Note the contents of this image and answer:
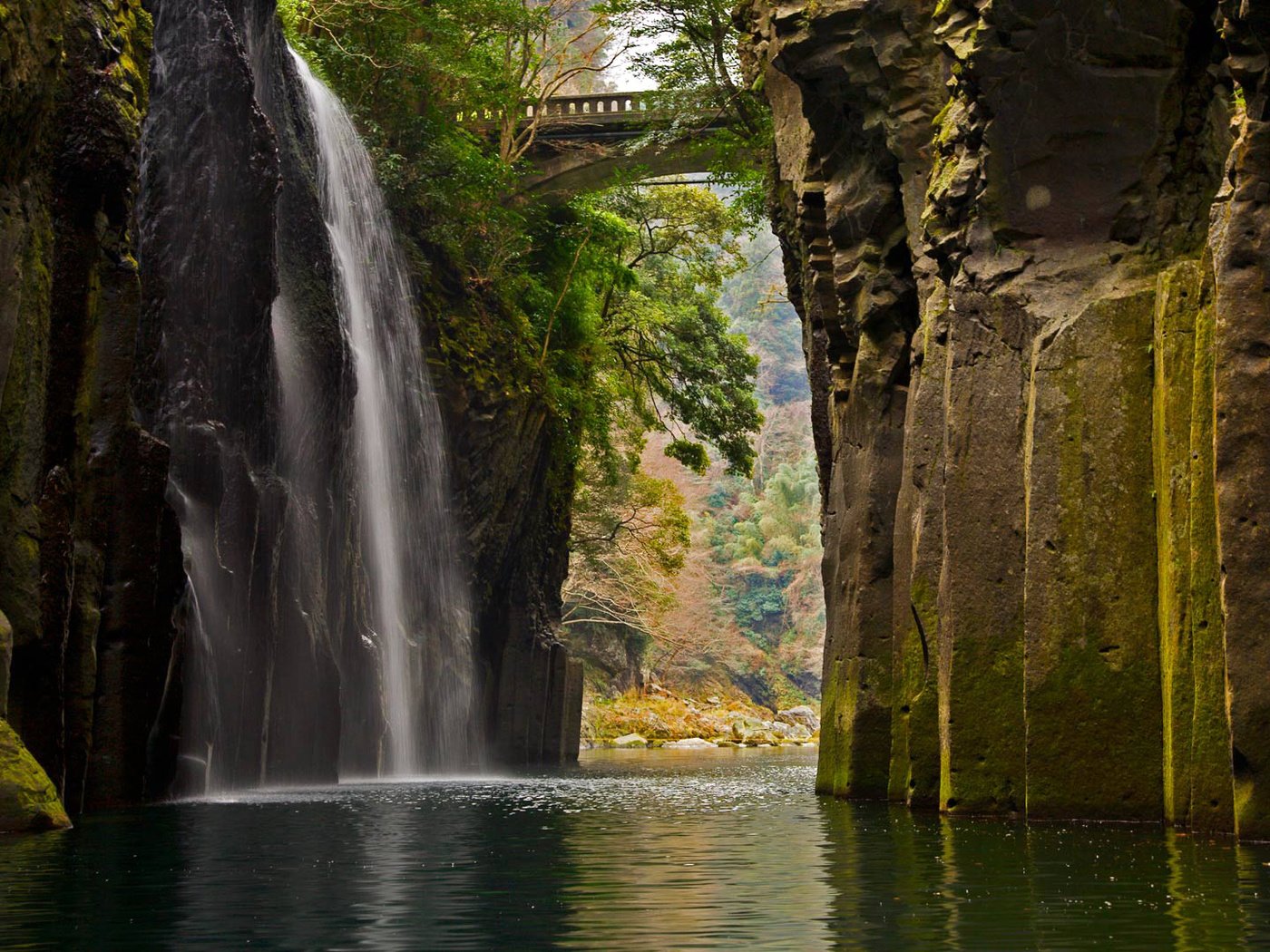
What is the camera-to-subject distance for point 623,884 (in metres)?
8.30

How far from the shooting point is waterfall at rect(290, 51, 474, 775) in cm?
2783

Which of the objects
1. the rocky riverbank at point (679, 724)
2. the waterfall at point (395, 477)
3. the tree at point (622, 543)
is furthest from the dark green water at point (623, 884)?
the rocky riverbank at point (679, 724)

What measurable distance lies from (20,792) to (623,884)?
16.5 ft

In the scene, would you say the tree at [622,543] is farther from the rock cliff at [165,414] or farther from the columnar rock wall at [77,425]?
the columnar rock wall at [77,425]

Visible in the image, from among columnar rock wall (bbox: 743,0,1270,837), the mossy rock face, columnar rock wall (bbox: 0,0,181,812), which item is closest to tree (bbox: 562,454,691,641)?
columnar rock wall (bbox: 0,0,181,812)

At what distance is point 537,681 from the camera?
37.8m

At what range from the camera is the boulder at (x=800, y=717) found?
218ft

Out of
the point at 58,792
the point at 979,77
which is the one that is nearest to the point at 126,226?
the point at 58,792

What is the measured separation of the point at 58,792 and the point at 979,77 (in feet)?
31.2

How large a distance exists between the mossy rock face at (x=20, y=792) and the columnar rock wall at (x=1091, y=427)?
6610 millimetres

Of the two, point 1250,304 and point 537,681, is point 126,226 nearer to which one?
point 1250,304

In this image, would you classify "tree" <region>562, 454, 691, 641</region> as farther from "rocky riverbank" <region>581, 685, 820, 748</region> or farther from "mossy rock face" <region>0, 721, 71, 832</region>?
"mossy rock face" <region>0, 721, 71, 832</region>

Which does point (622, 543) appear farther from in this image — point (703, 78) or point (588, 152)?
point (703, 78)

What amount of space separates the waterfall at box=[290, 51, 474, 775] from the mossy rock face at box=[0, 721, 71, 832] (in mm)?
15191
